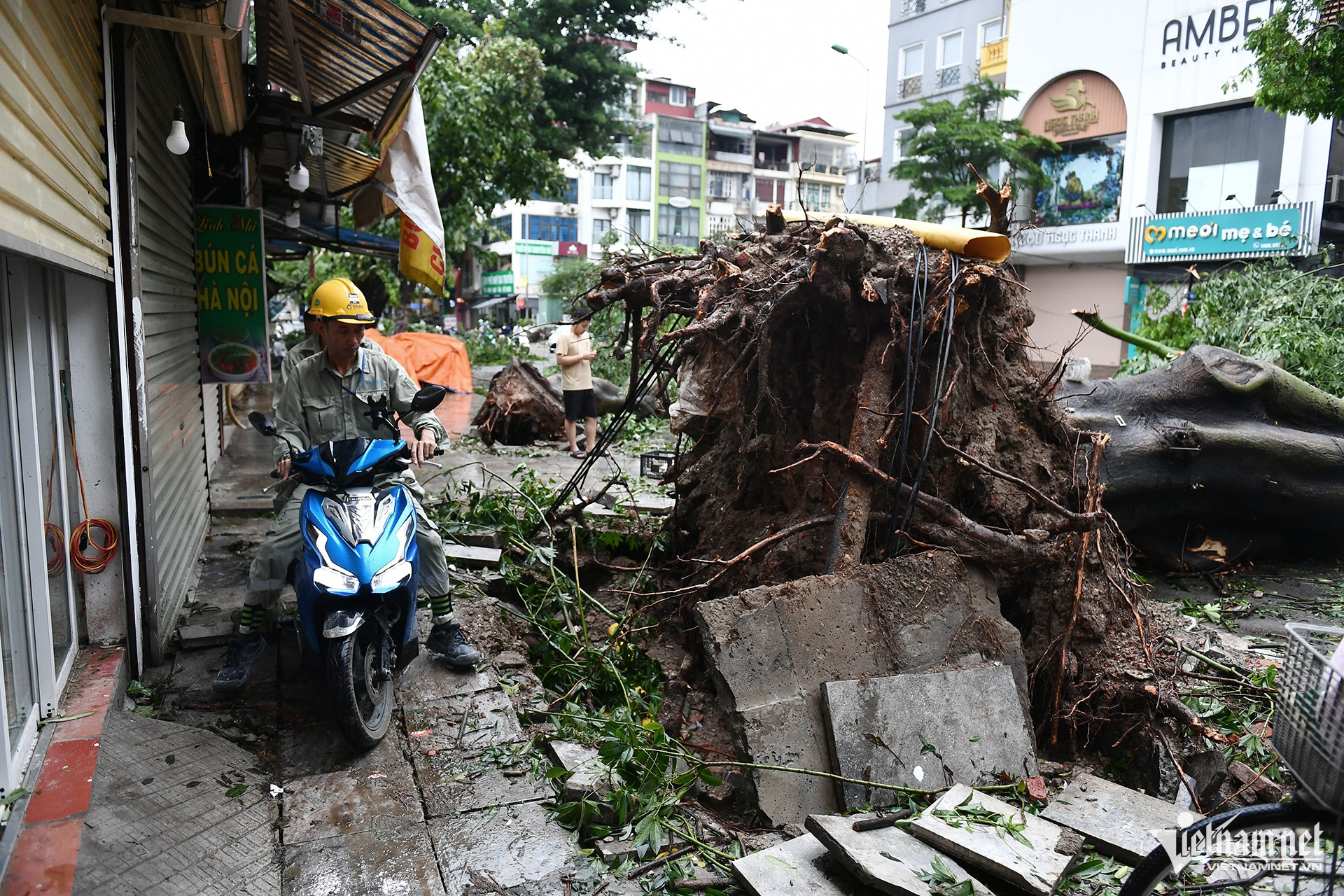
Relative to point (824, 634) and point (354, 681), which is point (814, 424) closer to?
point (824, 634)

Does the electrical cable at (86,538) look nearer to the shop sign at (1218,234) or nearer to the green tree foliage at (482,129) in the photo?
the green tree foliage at (482,129)

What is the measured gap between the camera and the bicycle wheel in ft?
7.56

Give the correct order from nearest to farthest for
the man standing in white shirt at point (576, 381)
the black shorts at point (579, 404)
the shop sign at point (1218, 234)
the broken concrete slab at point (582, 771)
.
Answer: the broken concrete slab at point (582, 771)
the man standing in white shirt at point (576, 381)
the black shorts at point (579, 404)
the shop sign at point (1218, 234)

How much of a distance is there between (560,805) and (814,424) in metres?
2.65

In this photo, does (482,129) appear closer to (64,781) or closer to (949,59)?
(64,781)

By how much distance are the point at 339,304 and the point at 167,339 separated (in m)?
1.82

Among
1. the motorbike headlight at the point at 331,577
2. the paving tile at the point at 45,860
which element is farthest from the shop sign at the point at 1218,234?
the paving tile at the point at 45,860

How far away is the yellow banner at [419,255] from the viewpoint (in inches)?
277


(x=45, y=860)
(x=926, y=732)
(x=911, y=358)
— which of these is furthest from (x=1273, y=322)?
(x=45, y=860)

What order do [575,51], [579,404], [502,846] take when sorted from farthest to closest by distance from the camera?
[575,51], [579,404], [502,846]

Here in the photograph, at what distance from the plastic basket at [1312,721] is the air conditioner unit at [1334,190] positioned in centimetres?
2378

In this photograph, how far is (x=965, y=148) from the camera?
2561 centimetres

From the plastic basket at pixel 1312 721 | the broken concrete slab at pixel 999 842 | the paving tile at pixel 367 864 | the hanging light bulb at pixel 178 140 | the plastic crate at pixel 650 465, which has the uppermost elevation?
the hanging light bulb at pixel 178 140

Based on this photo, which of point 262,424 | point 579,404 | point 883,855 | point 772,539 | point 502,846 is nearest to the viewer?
point 883,855
